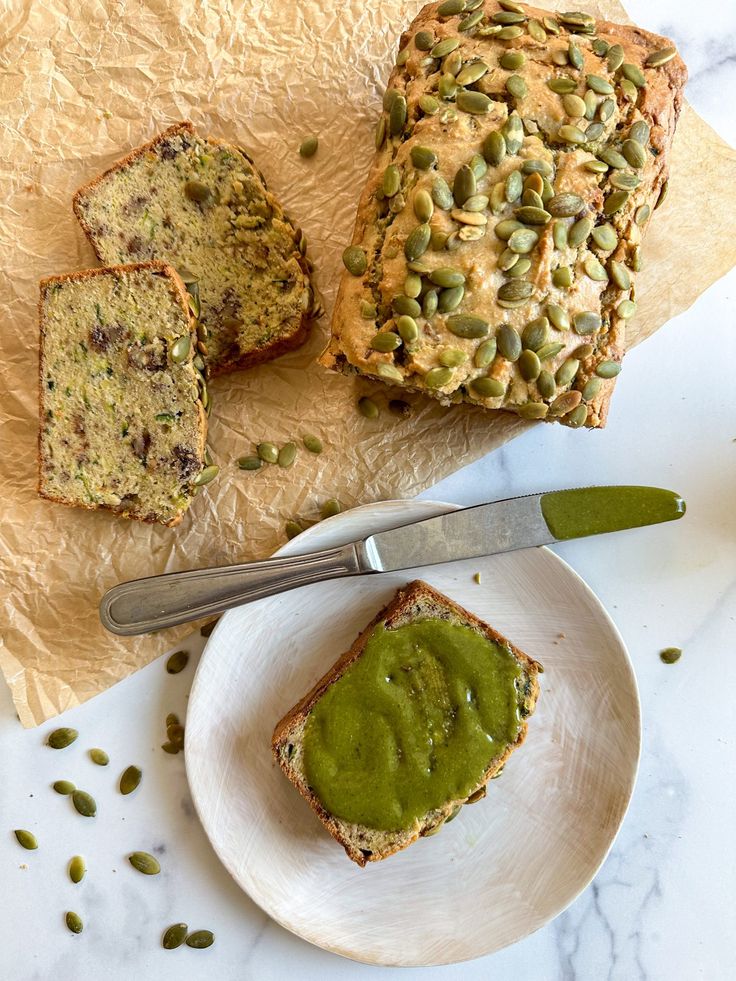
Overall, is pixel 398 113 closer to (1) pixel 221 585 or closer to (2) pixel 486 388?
(2) pixel 486 388

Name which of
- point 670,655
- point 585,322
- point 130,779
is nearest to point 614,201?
point 585,322

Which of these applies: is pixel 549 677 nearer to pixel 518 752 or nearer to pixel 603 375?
pixel 518 752

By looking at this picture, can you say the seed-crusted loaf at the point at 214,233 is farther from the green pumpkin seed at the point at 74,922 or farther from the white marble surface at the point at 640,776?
the green pumpkin seed at the point at 74,922

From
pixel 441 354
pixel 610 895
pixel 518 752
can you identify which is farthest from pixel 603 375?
pixel 610 895

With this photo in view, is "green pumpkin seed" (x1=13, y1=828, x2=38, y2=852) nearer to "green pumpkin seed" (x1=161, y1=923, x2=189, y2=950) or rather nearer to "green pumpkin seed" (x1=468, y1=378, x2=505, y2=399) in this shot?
"green pumpkin seed" (x1=161, y1=923, x2=189, y2=950)

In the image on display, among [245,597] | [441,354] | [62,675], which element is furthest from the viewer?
[62,675]

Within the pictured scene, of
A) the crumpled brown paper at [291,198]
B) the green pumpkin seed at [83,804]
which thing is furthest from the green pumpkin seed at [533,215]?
the green pumpkin seed at [83,804]
